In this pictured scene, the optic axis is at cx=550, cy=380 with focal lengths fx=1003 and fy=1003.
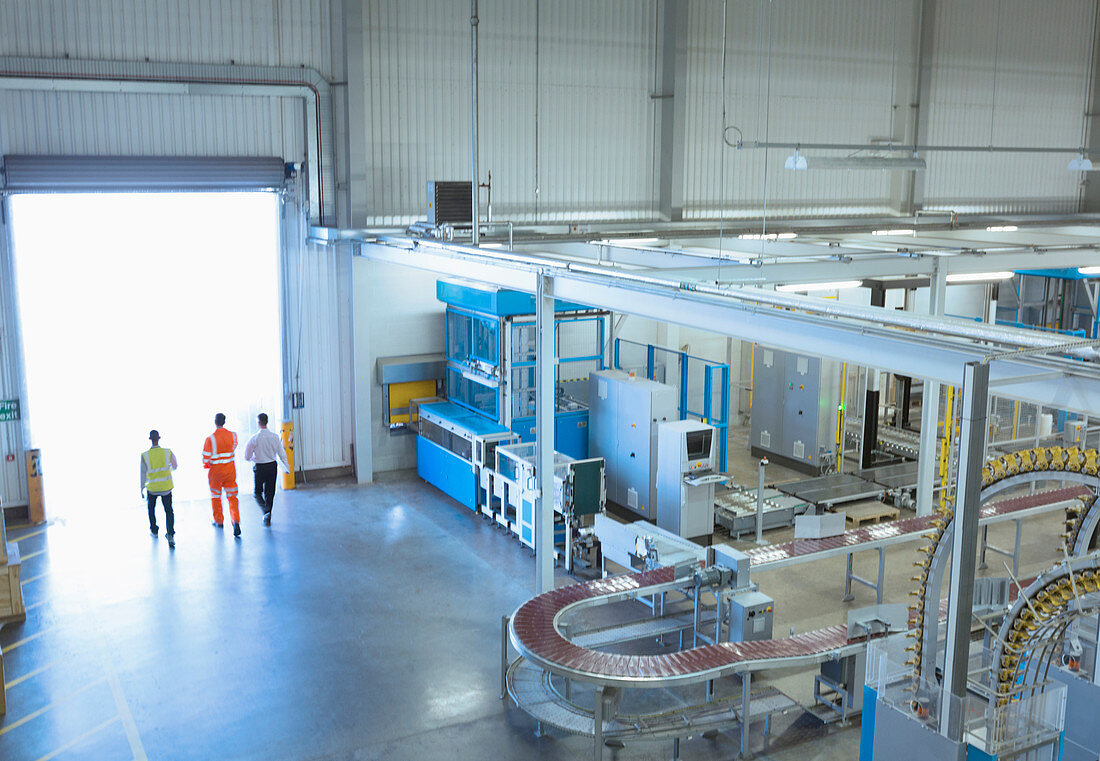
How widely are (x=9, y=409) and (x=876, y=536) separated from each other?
33.9 ft

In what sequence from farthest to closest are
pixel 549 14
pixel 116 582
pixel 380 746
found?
pixel 549 14 < pixel 116 582 < pixel 380 746

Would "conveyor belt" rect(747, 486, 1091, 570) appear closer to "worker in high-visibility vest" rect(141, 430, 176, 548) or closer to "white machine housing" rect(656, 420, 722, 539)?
"white machine housing" rect(656, 420, 722, 539)

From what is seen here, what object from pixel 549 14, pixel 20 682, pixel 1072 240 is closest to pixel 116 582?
pixel 20 682

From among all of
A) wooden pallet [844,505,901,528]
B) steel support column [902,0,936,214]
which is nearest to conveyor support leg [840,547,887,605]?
wooden pallet [844,505,901,528]

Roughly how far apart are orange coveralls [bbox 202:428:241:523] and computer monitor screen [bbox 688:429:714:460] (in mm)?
5512

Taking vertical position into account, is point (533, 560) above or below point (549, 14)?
below

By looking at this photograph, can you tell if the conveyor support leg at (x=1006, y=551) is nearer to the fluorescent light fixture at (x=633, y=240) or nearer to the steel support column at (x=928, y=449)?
the steel support column at (x=928, y=449)

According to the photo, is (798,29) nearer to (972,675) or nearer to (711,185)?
(711,185)

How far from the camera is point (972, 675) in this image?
6.65 meters

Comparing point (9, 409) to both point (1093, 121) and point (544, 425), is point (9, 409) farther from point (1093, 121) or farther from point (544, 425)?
point (1093, 121)

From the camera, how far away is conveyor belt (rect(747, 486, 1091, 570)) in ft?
31.7

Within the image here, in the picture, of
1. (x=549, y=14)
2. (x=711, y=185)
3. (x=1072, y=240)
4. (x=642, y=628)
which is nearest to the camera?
(x=642, y=628)

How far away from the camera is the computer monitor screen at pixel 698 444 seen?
11672mm

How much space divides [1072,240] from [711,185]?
5597 millimetres
